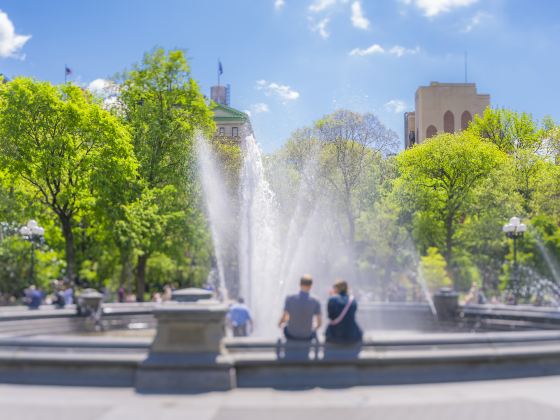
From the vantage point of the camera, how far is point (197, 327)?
984 centimetres

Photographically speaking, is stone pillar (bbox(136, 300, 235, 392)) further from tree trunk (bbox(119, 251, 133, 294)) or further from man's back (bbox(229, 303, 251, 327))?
tree trunk (bbox(119, 251, 133, 294))

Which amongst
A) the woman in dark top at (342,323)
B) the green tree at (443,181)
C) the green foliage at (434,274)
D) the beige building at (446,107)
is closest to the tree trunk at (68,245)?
the green foliage at (434,274)

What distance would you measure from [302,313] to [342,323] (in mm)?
668

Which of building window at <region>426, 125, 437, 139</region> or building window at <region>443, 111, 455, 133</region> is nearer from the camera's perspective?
building window at <region>443, 111, 455, 133</region>

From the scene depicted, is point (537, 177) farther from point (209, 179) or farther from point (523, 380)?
point (523, 380)

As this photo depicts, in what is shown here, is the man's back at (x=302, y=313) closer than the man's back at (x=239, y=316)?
Yes

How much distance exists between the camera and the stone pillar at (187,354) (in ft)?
31.3

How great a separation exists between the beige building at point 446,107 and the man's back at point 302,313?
76113mm

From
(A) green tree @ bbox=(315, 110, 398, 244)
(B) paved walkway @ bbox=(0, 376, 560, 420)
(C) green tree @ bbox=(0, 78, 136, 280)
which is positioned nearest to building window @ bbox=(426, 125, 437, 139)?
(A) green tree @ bbox=(315, 110, 398, 244)

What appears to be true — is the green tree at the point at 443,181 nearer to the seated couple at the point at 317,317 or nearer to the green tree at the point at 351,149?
the green tree at the point at 351,149

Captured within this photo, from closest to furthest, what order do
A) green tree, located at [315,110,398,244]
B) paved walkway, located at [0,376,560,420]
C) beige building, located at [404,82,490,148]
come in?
paved walkway, located at [0,376,560,420], green tree, located at [315,110,398,244], beige building, located at [404,82,490,148]

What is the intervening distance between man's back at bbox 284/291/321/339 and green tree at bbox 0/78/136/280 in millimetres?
24267

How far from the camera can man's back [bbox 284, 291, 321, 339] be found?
10.2 m

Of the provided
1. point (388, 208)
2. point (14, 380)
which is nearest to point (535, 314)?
point (14, 380)
